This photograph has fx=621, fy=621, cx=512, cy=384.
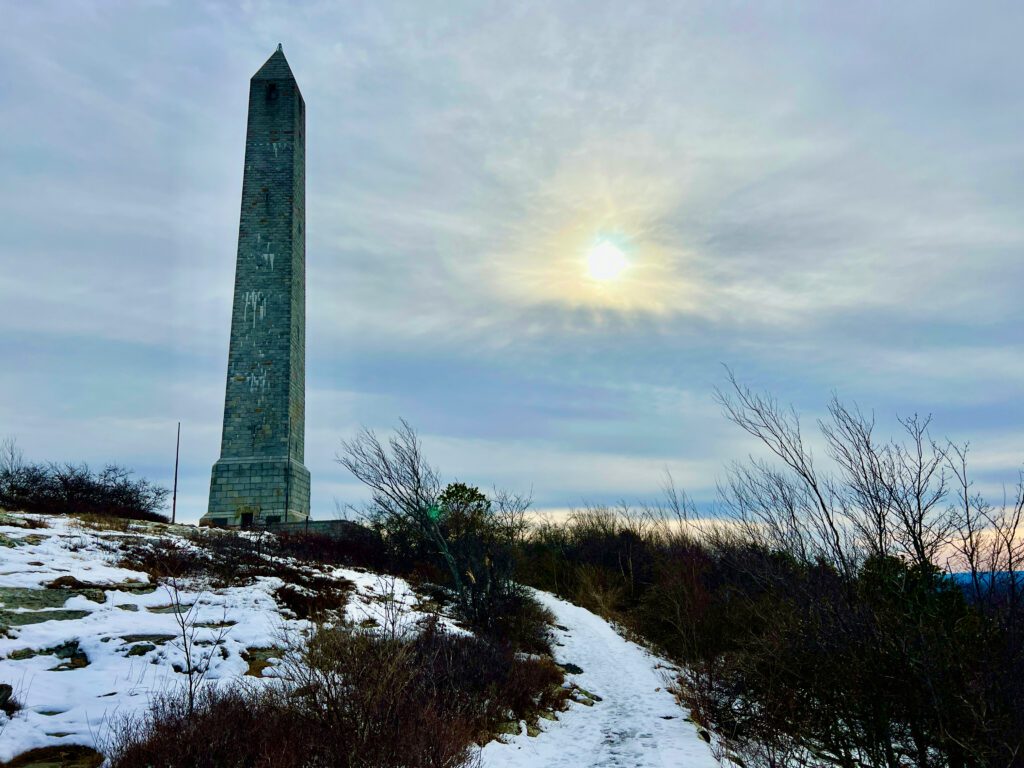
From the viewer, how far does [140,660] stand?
283 inches

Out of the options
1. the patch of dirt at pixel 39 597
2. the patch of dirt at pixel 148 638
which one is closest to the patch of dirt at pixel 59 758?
the patch of dirt at pixel 148 638

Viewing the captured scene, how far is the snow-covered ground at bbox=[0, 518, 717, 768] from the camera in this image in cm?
601

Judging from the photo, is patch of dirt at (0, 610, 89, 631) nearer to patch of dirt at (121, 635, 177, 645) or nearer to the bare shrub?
patch of dirt at (121, 635, 177, 645)

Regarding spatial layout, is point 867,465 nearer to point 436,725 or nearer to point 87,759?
point 436,725

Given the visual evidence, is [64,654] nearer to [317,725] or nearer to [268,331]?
[317,725]

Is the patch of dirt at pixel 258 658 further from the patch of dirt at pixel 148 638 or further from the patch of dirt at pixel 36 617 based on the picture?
the patch of dirt at pixel 36 617

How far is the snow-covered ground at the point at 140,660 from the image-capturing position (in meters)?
6.01

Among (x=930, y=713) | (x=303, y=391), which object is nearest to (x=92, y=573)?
(x=930, y=713)

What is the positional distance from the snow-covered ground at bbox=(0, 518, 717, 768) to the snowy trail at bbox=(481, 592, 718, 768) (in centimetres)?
→ 2

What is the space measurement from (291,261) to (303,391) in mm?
5203

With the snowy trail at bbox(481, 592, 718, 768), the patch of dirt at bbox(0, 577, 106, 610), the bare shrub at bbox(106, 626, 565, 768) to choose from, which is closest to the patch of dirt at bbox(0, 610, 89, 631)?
the patch of dirt at bbox(0, 577, 106, 610)

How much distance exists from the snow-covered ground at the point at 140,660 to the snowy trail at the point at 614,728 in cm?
2

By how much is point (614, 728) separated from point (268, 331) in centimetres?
1963

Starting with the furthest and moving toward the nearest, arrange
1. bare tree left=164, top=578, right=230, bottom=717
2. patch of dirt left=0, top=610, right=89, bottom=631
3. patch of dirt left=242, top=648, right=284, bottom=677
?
patch of dirt left=242, top=648, right=284, bottom=677
patch of dirt left=0, top=610, right=89, bottom=631
bare tree left=164, top=578, right=230, bottom=717
